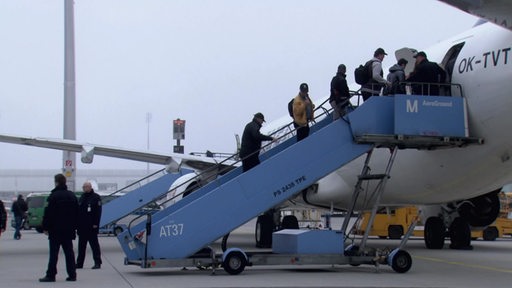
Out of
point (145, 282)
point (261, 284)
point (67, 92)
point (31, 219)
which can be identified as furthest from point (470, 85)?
point (31, 219)

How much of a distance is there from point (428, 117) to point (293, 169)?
2438mm

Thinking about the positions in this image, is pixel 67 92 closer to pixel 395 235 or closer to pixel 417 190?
pixel 395 235

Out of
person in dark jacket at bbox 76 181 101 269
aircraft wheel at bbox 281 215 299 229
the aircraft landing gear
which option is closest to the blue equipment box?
person in dark jacket at bbox 76 181 101 269

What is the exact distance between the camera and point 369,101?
13289mm

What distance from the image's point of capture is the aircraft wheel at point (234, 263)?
12.6 metres

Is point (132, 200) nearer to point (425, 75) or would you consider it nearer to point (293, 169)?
point (293, 169)

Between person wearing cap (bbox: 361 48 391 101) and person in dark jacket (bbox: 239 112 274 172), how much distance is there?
6.41ft

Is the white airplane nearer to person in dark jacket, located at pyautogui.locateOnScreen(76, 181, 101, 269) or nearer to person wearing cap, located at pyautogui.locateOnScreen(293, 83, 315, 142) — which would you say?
person wearing cap, located at pyautogui.locateOnScreen(293, 83, 315, 142)

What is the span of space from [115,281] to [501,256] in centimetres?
975

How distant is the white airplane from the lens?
1295cm

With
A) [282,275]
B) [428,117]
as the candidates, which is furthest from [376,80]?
[282,275]

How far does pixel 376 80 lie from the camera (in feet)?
45.5

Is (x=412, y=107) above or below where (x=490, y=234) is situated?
above

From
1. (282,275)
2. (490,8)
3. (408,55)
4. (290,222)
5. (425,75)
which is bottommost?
(282,275)
